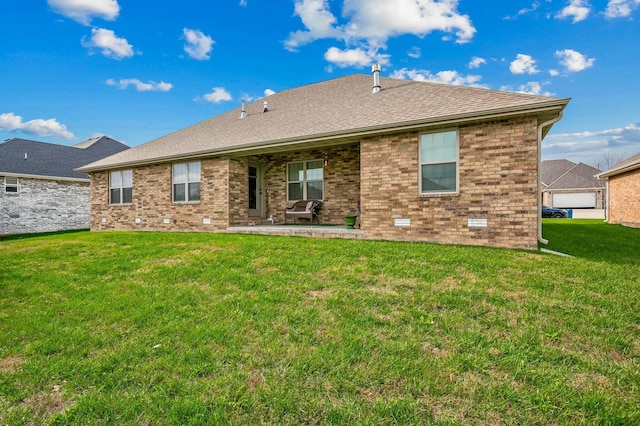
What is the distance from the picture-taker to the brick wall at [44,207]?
17125 mm

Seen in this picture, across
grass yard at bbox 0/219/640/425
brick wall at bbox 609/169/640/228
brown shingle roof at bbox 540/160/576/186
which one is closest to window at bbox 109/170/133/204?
grass yard at bbox 0/219/640/425

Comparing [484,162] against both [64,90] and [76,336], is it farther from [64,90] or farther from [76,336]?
[64,90]

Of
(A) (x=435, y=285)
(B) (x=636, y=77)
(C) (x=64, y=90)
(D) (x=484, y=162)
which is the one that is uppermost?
(B) (x=636, y=77)

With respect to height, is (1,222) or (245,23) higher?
(245,23)

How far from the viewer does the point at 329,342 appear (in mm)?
3301

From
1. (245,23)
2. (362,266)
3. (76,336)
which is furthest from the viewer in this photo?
(245,23)

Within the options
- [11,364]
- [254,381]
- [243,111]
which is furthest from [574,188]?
[11,364]

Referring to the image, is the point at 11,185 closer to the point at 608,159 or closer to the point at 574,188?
the point at 574,188

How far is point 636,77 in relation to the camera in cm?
2123

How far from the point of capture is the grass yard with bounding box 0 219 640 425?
240cm

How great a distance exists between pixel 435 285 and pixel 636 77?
89.7 feet

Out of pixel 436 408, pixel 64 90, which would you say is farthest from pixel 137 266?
pixel 64 90

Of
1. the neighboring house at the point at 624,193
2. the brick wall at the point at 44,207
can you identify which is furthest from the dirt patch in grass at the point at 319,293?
the brick wall at the point at 44,207

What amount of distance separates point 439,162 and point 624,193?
1629 cm
